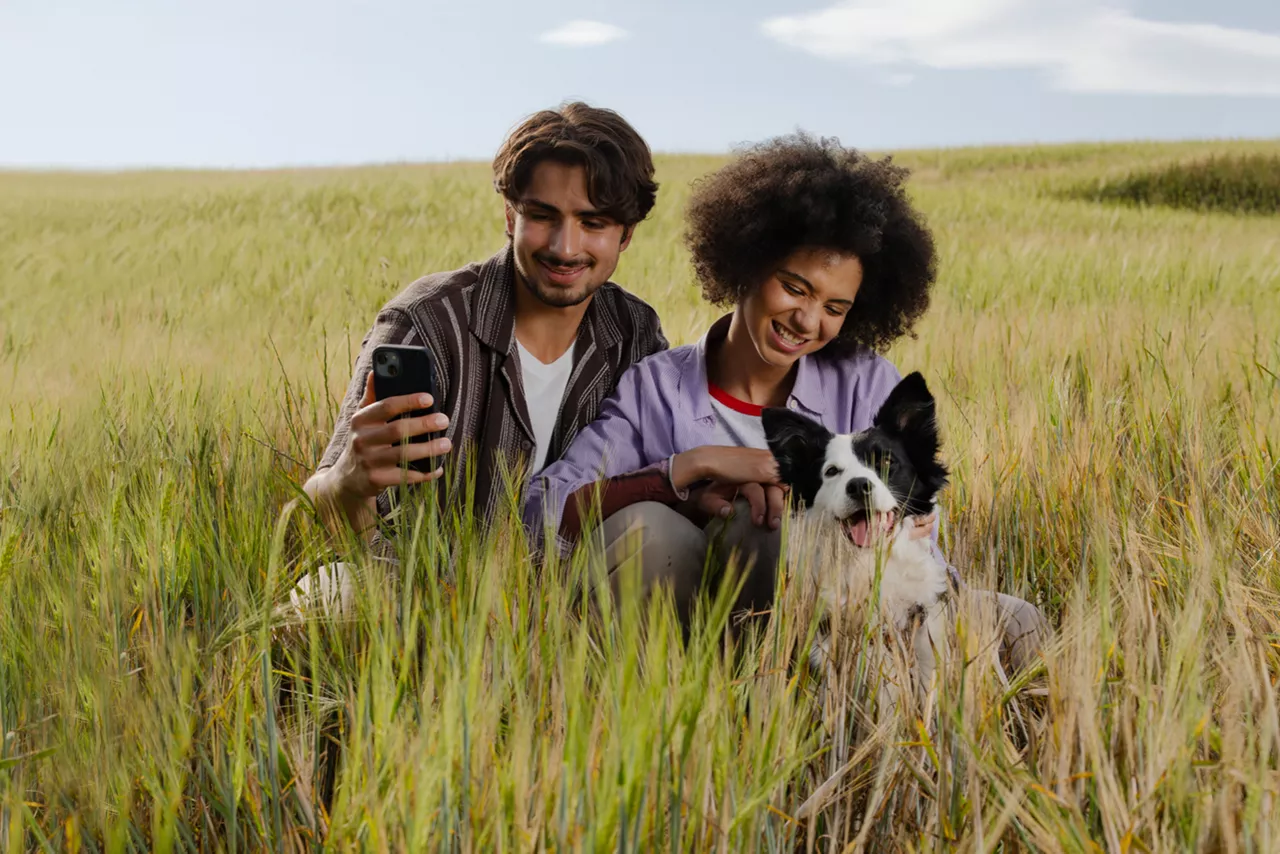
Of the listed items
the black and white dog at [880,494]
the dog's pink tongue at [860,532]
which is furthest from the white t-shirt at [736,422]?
the dog's pink tongue at [860,532]

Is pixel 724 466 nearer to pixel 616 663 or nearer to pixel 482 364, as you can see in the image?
pixel 482 364

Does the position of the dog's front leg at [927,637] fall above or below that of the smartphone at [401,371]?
below

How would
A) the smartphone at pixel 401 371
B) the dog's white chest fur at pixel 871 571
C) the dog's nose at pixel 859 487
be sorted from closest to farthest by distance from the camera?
1. the dog's white chest fur at pixel 871 571
2. the dog's nose at pixel 859 487
3. the smartphone at pixel 401 371

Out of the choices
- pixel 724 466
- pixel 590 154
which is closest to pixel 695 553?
pixel 724 466

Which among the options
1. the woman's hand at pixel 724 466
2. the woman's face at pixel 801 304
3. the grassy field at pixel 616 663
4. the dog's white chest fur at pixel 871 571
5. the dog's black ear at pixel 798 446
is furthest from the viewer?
the woman's face at pixel 801 304

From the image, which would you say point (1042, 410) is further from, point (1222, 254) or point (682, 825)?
point (1222, 254)

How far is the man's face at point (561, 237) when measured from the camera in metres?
2.58

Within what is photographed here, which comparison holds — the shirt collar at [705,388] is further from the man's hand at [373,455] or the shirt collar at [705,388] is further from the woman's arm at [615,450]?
the man's hand at [373,455]

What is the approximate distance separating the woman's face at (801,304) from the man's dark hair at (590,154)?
16.6 inches

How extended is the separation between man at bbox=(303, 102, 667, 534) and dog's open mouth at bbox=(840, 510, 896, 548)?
885 millimetres

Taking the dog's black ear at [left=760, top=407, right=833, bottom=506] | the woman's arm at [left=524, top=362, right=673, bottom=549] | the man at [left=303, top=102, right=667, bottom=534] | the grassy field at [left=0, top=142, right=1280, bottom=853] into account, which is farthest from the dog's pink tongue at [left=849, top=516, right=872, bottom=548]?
the man at [left=303, top=102, right=667, bottom=534]

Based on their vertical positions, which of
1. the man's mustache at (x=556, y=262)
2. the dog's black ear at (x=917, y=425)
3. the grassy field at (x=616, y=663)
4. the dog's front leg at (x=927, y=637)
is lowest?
the dog's front leg at (x=927, y=637)

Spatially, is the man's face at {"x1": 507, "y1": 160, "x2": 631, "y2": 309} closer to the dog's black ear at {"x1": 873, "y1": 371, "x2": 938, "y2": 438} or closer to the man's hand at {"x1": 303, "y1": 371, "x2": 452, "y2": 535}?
the man's hand at {"x1": 303, "y1": 371, "x2": 452, "y2": 535}

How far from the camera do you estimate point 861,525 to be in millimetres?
1888
